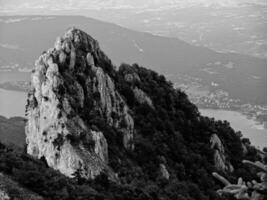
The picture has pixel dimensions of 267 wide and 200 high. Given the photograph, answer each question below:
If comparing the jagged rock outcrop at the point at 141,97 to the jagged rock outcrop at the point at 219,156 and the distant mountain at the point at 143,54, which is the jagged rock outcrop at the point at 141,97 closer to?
the jagged rock outcrop at the point at 219,156

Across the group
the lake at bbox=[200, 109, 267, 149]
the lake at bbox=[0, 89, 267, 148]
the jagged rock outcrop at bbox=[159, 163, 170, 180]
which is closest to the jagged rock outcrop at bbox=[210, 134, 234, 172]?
the jagged rock outcrop at bbox=[159, 163, 170, 180]

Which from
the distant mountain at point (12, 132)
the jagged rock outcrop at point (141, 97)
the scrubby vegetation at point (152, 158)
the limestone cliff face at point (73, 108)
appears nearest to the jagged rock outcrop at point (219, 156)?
the scrubby vegetation at point (152, 158)

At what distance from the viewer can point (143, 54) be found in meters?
135

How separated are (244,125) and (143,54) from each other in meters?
63.7

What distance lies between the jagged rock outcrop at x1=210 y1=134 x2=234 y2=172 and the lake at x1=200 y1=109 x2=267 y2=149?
38.1 m

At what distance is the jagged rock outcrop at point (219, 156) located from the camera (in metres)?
22.1

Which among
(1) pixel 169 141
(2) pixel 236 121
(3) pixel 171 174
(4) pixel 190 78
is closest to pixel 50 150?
(3) pixel 171 174

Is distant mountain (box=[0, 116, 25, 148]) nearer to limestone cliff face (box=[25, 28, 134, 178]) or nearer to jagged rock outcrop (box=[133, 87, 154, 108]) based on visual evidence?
jagged rock outcrop (box=[133, 87, 154, 108])

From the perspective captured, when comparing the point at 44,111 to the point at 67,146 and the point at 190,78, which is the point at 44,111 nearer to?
the point at 67,146

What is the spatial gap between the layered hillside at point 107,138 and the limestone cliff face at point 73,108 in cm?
4

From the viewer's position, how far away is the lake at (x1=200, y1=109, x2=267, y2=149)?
216 ft

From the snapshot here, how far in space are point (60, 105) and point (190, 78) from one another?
10188cm

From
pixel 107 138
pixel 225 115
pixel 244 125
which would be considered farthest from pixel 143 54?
pixel 107 138

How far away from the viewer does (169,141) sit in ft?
67.2
